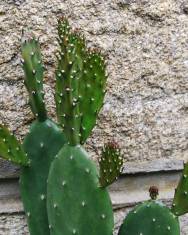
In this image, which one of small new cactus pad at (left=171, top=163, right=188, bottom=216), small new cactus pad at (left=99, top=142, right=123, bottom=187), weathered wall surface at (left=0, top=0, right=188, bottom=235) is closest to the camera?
small new cactus pad at (left=99, top=142, right=123, bottom=187)

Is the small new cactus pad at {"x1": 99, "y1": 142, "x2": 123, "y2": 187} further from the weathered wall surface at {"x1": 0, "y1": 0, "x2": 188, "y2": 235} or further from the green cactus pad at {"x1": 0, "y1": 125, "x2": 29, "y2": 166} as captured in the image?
the weathered wall surface at {"x1": 0, "y1": 0, "x2": 188, "y2": 235}

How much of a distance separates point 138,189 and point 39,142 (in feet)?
1.14

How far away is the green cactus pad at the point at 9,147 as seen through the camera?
4.22 feet

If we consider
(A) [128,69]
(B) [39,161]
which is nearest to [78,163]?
(B) [39,161]

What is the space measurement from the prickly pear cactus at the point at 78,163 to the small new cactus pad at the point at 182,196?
0.13m

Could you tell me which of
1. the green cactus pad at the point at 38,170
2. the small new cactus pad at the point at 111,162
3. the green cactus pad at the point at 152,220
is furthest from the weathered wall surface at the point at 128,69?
the small new cactus pad at the point at 111,162

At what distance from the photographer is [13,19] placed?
1.45 metres

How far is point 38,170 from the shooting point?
1.38 m

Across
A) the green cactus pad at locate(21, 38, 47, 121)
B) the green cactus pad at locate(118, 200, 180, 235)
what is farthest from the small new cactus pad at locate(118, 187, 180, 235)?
the green cactus pad at locate(21, 38, 47, 121)

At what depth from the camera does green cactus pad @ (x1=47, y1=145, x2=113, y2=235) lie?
4.03 feet

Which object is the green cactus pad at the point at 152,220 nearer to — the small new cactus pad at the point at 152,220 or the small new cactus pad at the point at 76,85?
the small new cactus pad at the point at 152,220

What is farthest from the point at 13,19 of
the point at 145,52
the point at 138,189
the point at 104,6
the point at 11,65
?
the point at 138,189

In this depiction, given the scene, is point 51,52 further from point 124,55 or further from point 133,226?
point 133,226

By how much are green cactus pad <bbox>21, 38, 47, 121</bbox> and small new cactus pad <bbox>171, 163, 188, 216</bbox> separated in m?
0.30
